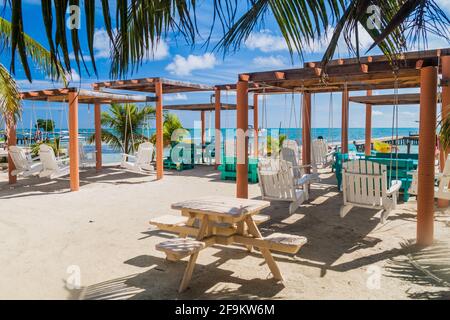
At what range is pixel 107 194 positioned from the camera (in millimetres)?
9531

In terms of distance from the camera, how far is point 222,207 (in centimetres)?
434

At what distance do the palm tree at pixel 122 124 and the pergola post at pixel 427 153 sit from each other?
13240mm

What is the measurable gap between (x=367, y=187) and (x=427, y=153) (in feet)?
3.39

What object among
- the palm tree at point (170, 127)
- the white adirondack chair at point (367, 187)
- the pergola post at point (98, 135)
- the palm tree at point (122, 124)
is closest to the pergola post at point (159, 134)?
A: the pergola post at point (98, 135)

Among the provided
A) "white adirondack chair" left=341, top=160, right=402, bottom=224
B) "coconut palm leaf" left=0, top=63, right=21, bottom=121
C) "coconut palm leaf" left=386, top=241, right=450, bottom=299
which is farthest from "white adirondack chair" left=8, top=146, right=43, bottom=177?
"coconut palm leaf" left=386, top=241, right=450, bottom=299

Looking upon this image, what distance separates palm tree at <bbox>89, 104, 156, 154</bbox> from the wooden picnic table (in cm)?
1276

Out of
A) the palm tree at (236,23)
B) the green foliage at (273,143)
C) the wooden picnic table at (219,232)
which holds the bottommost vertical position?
the wooden picnic table at (219,232)

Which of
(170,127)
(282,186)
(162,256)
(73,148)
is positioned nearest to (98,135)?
(170,127)

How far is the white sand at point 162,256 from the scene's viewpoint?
3.77m

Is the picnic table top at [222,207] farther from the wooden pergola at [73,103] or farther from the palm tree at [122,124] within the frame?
the palm tree at [122,124]

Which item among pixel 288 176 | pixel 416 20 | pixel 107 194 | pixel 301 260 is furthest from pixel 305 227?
pixel 107 194

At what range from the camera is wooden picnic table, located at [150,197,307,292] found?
379 centimetres

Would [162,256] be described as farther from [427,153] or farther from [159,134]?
[159,134]

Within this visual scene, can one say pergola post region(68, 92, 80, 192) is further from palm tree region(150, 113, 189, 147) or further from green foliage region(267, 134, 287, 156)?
green foliage region(267, 134, 287, 156)
